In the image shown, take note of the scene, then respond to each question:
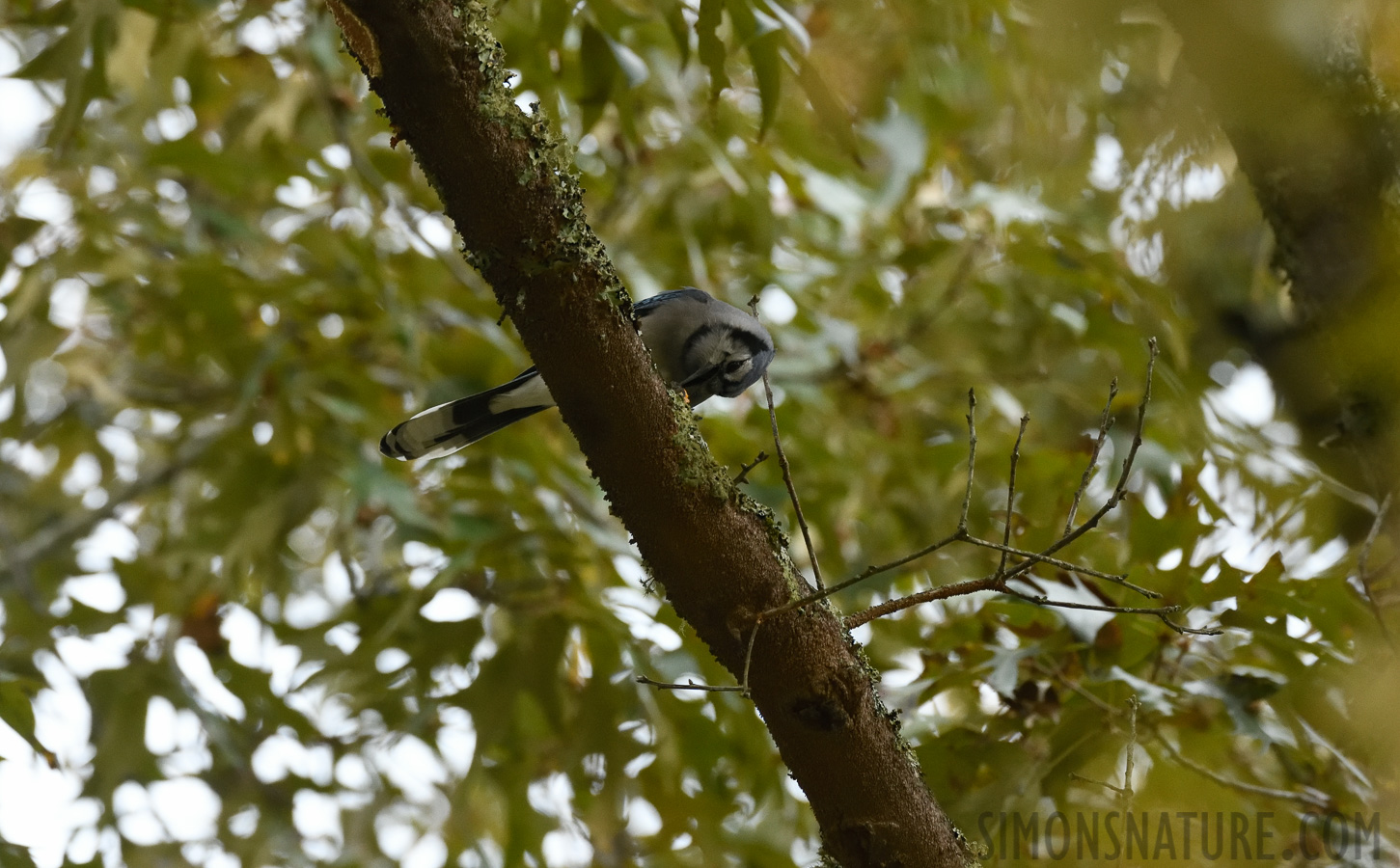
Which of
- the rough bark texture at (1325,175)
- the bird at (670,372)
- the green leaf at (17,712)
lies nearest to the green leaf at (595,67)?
the bird at (670,372)

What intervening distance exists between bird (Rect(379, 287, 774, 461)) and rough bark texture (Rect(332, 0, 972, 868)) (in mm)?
1400

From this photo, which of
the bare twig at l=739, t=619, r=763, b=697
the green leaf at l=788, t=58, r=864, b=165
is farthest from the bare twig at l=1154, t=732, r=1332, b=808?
the green leaf at l=788, t=58, r=864, b=165

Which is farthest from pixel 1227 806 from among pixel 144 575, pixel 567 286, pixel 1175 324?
pixel 144 575

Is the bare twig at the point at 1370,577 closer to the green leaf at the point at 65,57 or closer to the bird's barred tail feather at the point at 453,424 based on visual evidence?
the bird's barred tail feather at the point at 453,424

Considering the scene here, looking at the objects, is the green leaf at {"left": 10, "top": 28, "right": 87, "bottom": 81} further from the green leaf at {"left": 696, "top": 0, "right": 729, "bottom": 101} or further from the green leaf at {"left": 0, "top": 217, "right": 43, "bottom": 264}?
the green leaf at {"left": 696, "top": 0, "right": 729, "bottom": 101}

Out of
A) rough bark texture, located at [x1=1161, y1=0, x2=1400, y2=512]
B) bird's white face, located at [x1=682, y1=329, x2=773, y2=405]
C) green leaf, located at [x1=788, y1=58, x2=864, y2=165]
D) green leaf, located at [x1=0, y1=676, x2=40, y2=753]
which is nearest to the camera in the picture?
rough bark texture, located at [x1=1161, y1=0, x2=1400, y2=512]

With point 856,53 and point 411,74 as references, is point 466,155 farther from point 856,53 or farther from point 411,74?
point 856,53

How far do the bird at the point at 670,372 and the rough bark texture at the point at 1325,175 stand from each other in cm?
142

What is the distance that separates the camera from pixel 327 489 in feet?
11.5

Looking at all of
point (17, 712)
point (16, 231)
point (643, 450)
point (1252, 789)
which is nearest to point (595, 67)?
point (643, 450)

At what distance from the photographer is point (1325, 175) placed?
168cm

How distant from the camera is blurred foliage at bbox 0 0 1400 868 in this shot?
2131 mm

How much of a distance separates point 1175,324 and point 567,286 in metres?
1.82

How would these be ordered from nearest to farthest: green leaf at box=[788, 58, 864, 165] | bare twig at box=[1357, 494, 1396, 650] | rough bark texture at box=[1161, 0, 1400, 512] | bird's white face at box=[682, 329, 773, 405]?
rough bark texture at box=[1161, 0, 1400, 512] → bare twig at box=[1357, 494, 1396, 650] → green leaf at box=[788, 58, 864, 165] → bird's white face at box=[682, 329, 773, 405]
